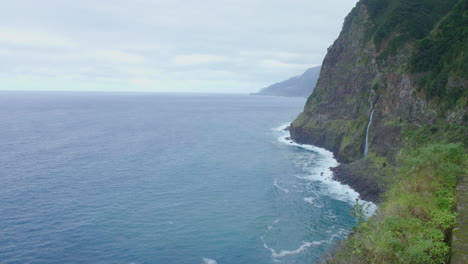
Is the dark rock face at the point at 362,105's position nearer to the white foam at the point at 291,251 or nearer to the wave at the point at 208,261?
the white foam at the point at 291,251

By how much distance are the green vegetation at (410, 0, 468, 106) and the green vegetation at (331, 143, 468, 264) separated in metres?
31.9

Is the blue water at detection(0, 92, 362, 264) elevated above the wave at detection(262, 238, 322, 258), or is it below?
above

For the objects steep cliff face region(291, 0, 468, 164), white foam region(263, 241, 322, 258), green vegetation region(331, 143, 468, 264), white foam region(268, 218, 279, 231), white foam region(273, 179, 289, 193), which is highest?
steep cliff face region(291, 0, 468, 164)

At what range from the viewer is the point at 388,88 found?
67.5 m

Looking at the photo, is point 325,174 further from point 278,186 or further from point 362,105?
point 362,105

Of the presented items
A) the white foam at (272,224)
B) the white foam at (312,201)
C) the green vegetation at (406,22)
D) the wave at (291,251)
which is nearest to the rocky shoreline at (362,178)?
the white foam at (312,201)

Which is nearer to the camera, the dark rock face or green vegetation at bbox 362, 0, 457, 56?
the dark rock face

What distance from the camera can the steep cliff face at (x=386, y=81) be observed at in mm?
55125

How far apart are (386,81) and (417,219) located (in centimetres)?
5684

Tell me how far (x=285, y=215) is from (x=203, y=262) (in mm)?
15730

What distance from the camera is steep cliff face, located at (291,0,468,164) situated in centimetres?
5512

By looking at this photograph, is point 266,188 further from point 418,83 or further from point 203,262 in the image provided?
point 418,83

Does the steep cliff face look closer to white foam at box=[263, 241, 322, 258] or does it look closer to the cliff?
the cliff

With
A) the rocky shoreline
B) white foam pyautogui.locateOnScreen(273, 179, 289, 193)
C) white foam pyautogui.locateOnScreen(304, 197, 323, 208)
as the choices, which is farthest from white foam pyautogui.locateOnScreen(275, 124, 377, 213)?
white foam pyautogui.locateOnScreen(273, 179, 289, 193)
